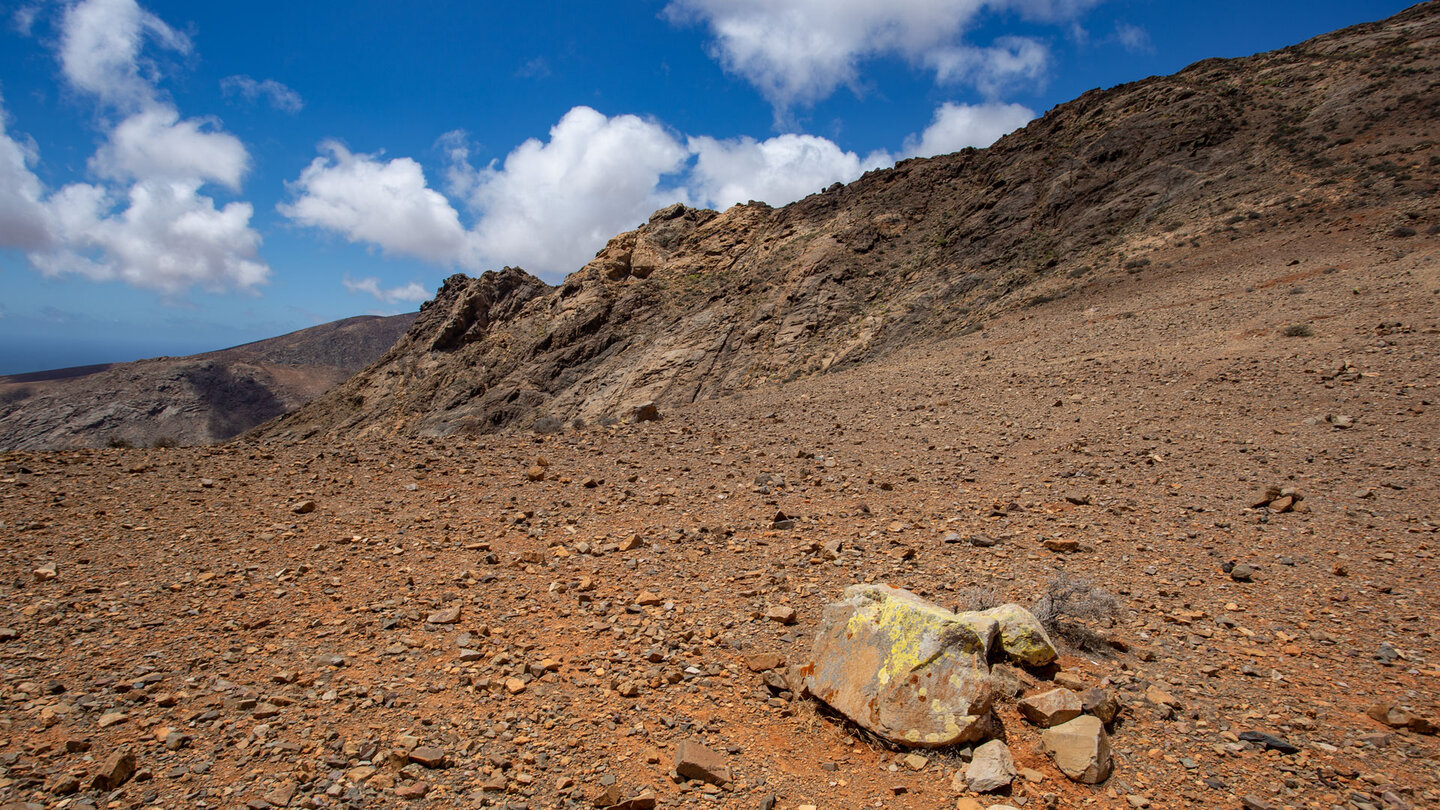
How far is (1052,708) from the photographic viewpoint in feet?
13.2

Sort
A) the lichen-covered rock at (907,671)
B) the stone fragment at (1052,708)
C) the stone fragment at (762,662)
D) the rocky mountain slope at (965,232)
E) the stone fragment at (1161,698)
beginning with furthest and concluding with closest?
1. the rocky mountain slope at (965,232)
2. the stone fragment at (762,662)
3. the stone fragment at (1161,698)
4. the stone fragment at (1052,708)
5. the lichen-covered rock at (907,671)

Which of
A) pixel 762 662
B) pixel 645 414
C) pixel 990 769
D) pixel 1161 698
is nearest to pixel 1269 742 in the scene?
pixel 1161 698

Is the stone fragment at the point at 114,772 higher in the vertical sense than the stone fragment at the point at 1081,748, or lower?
lower

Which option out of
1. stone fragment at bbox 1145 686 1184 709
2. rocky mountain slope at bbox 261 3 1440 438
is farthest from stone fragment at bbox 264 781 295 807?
rocky mountain slope at bbox 261 3 1440 438

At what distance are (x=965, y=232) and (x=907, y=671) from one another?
29.1 m

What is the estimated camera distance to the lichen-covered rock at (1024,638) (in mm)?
4523

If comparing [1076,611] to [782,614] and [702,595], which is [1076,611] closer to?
[782,614]

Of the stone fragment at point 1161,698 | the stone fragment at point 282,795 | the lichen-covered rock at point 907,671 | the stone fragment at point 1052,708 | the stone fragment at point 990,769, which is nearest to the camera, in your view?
the stone fragment at point 282,795

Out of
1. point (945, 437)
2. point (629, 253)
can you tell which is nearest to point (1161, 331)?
point (945, 437)

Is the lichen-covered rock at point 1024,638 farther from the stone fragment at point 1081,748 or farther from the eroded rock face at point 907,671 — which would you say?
the stone fragment at point 1081,748

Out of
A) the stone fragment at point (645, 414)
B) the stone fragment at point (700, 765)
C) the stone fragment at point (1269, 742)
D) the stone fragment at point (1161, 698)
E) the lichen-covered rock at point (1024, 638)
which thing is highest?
the stone fragment at point (645, 414)

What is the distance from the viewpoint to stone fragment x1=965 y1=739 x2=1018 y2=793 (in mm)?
3545

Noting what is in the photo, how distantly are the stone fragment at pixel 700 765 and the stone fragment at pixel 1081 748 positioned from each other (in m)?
2.00

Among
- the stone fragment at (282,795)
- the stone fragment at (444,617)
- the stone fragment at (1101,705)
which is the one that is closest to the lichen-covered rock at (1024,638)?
the stone fragment at (1101,705)
